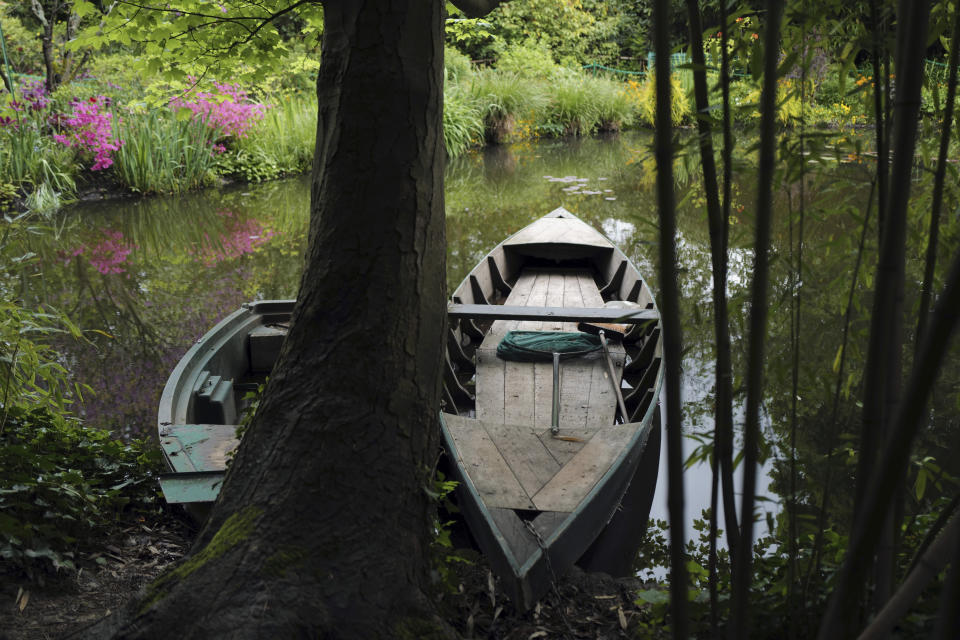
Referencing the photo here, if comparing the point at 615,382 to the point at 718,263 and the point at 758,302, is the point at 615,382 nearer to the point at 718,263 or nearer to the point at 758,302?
the point at 718,263

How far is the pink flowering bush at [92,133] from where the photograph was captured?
955 cm

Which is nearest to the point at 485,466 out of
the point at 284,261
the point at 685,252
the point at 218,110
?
the point at 685,252

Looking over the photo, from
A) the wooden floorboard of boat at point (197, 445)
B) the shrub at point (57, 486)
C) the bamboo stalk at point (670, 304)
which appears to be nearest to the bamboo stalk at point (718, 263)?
the bamboo stalk at point (670, 304)

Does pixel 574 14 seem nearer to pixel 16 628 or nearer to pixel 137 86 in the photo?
pixel 137 86

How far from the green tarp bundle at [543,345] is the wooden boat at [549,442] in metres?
0.05

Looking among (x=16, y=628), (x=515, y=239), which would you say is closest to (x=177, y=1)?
(x=16, y=628)

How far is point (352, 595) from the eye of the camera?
5.28 feet

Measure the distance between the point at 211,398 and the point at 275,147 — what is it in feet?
29.7

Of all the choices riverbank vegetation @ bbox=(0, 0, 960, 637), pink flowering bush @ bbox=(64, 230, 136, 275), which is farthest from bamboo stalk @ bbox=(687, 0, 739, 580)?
pink flowering bush @ bbox=(64, 230, 136, 275)

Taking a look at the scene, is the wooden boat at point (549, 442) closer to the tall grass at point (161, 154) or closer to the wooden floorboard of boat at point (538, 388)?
the wooden floorboard of boat at point (538, 388)

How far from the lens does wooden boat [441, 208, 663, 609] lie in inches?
96.7

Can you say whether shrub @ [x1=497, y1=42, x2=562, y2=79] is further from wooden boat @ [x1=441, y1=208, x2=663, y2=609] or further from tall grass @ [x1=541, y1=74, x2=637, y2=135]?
wooden boat @ [x1=441, y1=208, x2=663, y2=609]

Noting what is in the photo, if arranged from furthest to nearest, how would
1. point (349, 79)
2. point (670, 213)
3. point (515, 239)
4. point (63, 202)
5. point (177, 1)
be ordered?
1. point (63, 202)
2. point (515, 239)
3. point (177, 1)
4. point (349, 79)
5. point (670, 213)

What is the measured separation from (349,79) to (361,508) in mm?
952
